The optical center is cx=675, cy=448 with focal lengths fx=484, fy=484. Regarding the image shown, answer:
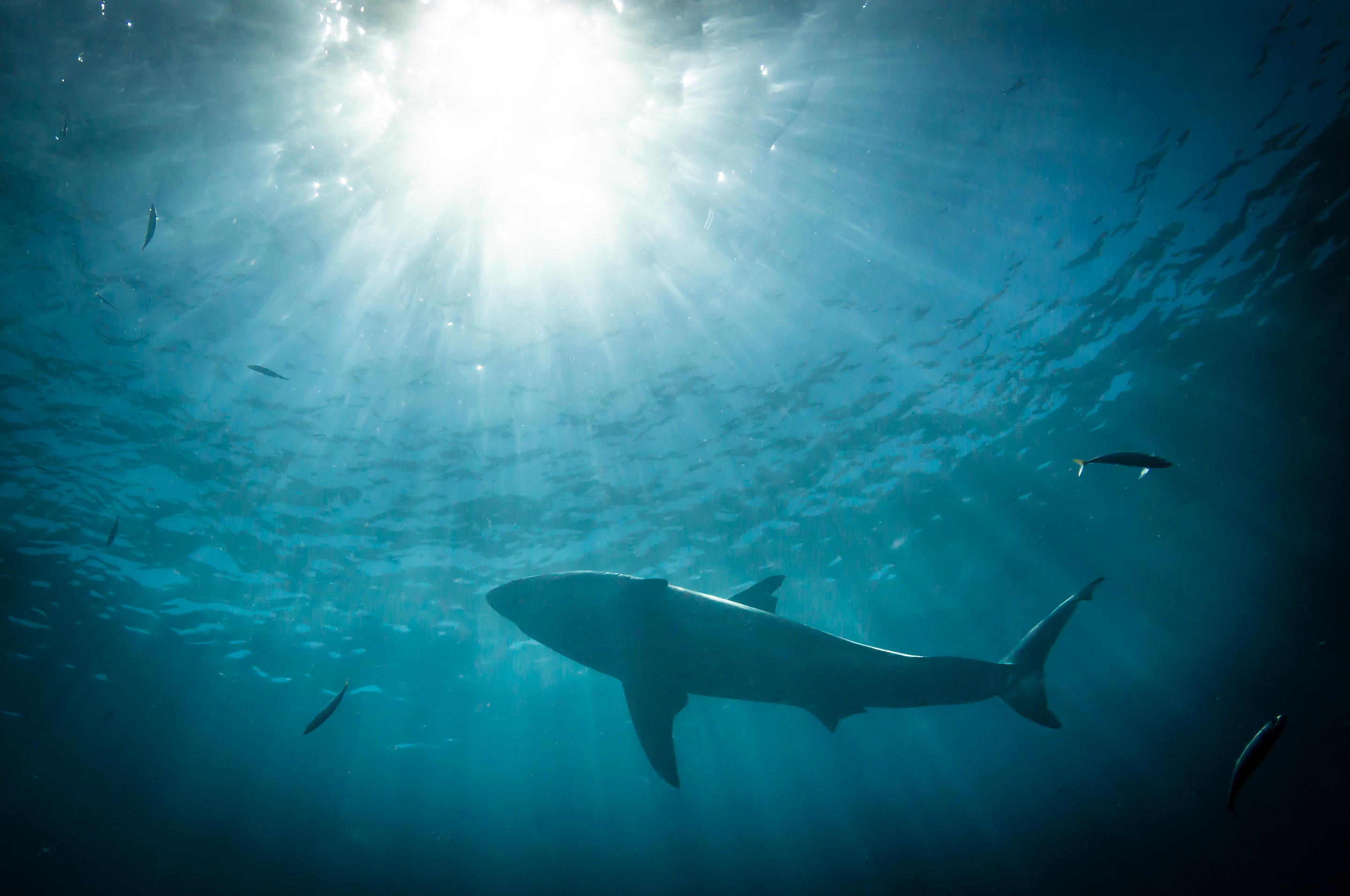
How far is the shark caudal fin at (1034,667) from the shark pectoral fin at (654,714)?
450 cm

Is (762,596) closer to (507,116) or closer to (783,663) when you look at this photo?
(783,663)

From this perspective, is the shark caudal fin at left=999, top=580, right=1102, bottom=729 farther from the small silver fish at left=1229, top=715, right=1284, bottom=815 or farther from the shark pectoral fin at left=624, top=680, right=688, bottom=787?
the shark pectoral fin at left=624, top=680, right=688, bottom=787

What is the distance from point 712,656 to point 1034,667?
182 inches

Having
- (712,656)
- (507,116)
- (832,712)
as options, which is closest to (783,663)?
(712,656)

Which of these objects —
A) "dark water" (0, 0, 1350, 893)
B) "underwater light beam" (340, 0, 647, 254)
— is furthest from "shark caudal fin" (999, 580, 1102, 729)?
"underwater light beam" (340, 0, 647, 254)

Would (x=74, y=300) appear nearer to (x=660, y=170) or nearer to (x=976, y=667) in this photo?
(x=660, y=170)

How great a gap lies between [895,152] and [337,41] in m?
8.93

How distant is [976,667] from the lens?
6211mm

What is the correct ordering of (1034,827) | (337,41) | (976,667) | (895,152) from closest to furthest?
(976,667) < (337,41) < (895,152) < (1034,827)

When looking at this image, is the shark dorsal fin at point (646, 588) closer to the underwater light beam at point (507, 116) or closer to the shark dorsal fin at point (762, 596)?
the shark dorsal fin at point (762, 596)

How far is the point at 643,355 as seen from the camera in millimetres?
11711

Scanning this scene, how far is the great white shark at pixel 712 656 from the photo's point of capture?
5617 millimetres

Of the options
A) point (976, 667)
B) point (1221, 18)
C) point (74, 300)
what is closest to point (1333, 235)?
point (1221, 18)

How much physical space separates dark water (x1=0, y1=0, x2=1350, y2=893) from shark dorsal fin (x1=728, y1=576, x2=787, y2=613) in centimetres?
653
